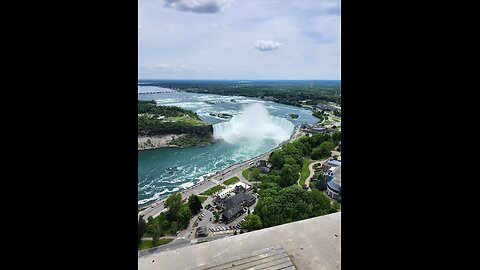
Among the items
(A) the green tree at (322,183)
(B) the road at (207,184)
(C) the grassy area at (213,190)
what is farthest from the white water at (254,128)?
(A) the green tree at (322,183)

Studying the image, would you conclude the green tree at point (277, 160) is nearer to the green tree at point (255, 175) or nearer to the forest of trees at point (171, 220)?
the green tree at point (255, 175)

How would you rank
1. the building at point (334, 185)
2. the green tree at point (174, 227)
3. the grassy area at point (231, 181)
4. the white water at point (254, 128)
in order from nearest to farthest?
1. the green tree at point (174, 227)
2. the building at point (334, 185)
3. the grassy area at point (231, 181)
4. the white water at point (254, 128)

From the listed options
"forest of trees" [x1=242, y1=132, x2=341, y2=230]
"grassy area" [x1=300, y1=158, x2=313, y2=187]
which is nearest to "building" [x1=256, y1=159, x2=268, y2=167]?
"forest of trees" [x1=242, y1=132, x2=341, y2=230]
